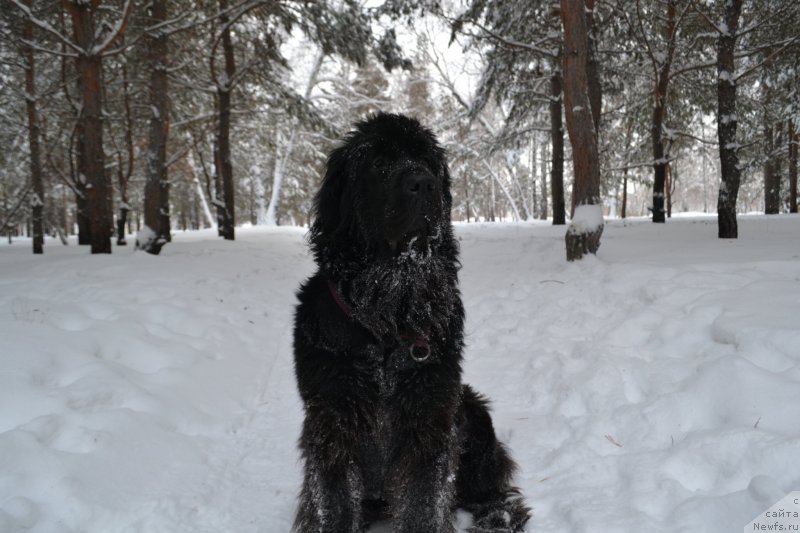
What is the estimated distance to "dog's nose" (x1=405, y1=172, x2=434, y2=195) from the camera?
6.73 ft

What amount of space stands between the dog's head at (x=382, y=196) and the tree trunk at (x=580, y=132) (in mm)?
4964

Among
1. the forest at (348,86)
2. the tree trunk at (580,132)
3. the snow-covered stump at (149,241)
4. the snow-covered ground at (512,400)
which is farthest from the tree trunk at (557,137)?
the snow-covered stump at (149,241)

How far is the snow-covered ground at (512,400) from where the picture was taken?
7.35 feet

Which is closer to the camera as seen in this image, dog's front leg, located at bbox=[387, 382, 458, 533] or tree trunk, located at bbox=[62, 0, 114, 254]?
dog's front leg, located at bbox=[387, 382, 458, 533]

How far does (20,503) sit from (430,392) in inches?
79.5

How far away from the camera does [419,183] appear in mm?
2053

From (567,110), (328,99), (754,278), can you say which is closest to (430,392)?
(754,278)

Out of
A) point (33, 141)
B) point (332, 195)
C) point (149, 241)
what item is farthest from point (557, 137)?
point (33, 141)

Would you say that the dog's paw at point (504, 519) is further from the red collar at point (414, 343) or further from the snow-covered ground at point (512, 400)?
the red collar at point (414, 343)

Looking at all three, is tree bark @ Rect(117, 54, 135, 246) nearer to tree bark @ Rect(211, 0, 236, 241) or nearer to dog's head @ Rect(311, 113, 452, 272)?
tree bark @ Rect(211, 0, 236, 241)

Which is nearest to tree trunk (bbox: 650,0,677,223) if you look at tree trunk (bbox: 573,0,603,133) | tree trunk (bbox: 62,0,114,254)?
tree trunk (bbox: 573,0,603,133)

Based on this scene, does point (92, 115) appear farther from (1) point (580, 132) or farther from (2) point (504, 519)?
(2) point (504, 519)

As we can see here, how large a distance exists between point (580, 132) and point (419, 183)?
18.6 ft

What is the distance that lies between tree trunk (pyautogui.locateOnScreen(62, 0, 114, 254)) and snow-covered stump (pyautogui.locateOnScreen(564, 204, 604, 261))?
8.64 meters
